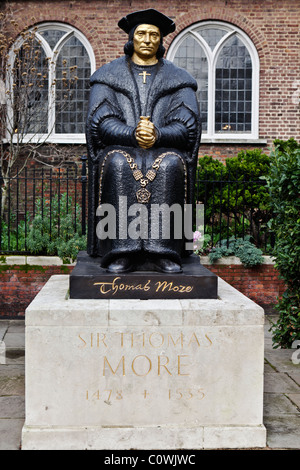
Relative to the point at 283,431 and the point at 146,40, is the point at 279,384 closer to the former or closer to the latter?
the point at 283,431

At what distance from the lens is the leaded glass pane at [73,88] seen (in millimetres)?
12922

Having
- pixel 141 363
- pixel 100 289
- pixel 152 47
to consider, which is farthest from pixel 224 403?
pixel 152 47

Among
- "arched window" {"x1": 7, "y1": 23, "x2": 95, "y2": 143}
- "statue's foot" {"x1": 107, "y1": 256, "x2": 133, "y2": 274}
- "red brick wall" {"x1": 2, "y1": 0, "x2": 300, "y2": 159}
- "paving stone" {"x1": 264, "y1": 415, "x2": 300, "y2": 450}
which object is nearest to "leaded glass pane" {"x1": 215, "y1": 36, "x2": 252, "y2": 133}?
"red brick wall" {"x1": 2, "y1": 0, "x2": 300, "y2": 159}

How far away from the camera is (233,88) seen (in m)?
13.1

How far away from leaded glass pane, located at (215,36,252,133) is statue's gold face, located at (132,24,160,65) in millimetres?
9270

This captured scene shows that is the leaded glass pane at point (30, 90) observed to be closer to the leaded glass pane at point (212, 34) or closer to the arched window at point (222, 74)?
the arched window at point (222, 74)

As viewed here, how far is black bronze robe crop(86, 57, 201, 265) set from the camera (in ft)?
12.6

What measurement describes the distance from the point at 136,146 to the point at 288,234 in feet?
8.83

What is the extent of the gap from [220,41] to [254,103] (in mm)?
1778

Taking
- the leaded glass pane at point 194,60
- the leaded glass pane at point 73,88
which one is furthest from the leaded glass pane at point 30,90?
the leaded glass pane at point 194,60

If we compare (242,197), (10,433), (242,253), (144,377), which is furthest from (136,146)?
(242,197)

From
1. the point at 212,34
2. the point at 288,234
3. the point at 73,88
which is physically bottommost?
the point at 288,234

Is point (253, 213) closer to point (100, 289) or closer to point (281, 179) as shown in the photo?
point (281, 179)

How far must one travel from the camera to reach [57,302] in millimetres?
3641
